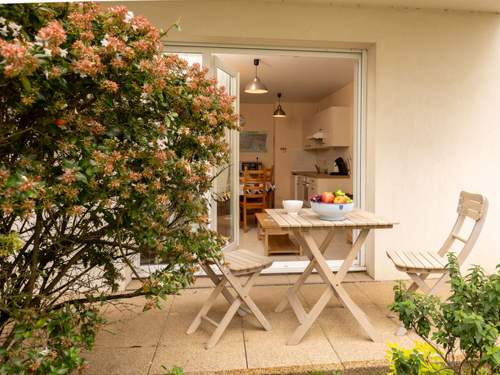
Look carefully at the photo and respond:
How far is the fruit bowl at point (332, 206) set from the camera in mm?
2156

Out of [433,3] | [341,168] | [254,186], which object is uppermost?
[433,3]

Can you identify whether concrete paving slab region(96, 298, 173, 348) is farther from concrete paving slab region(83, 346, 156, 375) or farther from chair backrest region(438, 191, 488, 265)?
chair backrest region(438, 191, 488, 265)

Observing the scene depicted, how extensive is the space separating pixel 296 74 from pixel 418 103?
9.71 ft

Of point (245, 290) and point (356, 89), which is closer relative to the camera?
point (245, 290)

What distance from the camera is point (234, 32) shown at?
3191 millimetres

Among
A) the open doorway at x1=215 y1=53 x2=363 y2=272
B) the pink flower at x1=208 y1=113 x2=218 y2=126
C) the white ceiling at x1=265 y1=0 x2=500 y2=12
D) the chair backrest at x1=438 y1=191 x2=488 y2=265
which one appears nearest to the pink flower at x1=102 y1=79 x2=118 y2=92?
the pink flower at x1=208 y1=113 x2=218 y2=126

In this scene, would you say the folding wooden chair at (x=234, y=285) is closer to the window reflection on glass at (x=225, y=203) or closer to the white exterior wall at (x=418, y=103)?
the window reflection on glass at (x=225, y=203)

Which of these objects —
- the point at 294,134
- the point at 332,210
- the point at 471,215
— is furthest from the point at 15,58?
the point at 294,134

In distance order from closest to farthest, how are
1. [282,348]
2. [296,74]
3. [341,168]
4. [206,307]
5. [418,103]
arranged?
[282,348], [206,307], [418,103], [296,74], [341,168]

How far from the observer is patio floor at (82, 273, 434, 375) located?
1.95 metres

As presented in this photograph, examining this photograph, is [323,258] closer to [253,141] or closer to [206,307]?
[206,307]

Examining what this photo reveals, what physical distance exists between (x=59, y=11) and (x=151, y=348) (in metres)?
1.85

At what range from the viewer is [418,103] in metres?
3.38

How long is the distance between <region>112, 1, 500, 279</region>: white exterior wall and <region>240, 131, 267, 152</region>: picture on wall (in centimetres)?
537
